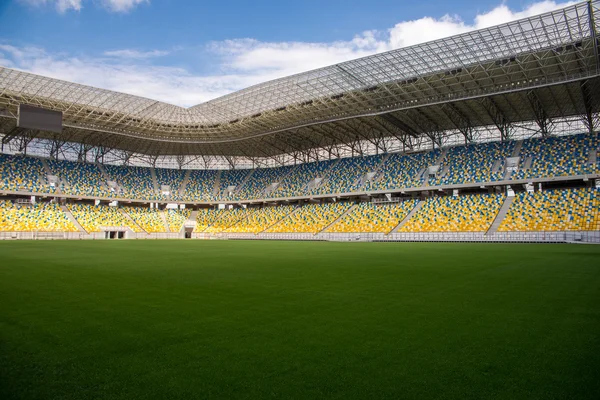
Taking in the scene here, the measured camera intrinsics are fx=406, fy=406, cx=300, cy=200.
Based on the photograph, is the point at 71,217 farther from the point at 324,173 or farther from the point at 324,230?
the point at 324,173

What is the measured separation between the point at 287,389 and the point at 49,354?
2.73m

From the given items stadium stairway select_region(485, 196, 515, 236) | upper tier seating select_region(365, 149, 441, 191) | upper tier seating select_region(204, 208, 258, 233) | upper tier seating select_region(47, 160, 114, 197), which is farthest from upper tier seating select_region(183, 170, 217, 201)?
stadium stairway select_region(485, 196, 515, 236)

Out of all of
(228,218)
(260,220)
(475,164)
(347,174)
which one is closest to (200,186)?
(228,218)

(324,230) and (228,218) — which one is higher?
(228,218)

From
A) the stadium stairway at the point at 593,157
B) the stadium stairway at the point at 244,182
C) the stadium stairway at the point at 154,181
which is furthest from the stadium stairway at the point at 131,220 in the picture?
the stadium stairway at the point at 593,157

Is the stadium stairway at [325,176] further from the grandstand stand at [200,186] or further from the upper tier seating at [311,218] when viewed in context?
the grandstand stand at [200,186]

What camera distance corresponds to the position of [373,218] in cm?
4991

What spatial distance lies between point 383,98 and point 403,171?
13590mm

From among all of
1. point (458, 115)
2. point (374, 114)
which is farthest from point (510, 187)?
point (374, 114)

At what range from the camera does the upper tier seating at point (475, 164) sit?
45469mm

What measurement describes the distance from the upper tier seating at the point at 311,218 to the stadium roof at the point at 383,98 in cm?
967

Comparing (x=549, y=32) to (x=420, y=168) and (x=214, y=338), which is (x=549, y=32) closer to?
(x=420, y=168)

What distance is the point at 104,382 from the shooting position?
3.59 metres

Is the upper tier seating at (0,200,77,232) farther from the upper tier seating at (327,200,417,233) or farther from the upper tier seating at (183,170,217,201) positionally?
the upper tier seating at (327,200,417,233)
